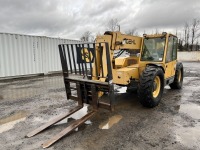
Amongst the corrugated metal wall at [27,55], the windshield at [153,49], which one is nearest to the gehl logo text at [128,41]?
the windshield at [153,49]

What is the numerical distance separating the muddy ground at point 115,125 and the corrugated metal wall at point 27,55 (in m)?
5.72

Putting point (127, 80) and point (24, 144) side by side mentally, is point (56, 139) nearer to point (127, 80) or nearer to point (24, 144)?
point (24, 144)

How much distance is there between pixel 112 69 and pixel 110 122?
1.81 m

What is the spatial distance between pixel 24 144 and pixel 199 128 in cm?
383

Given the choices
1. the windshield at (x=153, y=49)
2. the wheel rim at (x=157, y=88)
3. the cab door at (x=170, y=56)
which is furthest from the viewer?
the cab door at (x=170, y=56)

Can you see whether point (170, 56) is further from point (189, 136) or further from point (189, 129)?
point (189, 136)

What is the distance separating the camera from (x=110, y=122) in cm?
486

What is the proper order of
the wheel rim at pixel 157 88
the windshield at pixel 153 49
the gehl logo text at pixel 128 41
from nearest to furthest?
the gehl logo text at pixel 128 41, the wheel rim at pixel 157 88, the windshield at pixel 153 49

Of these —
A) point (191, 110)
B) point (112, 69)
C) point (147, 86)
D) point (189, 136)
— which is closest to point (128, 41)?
point (112, 69)

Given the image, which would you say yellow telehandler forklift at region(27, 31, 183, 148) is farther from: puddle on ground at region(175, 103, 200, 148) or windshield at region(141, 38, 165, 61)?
puddle on ground at region(175, 103, 200, 148)

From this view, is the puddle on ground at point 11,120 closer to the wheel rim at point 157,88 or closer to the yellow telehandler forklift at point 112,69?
the yellow telehandler forklift at point 112,69

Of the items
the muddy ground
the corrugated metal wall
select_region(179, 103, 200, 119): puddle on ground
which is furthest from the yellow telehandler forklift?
the corrugated metal wall

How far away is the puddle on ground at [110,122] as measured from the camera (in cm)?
460

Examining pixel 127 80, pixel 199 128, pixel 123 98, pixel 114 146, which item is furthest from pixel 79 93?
pixel 199 128
